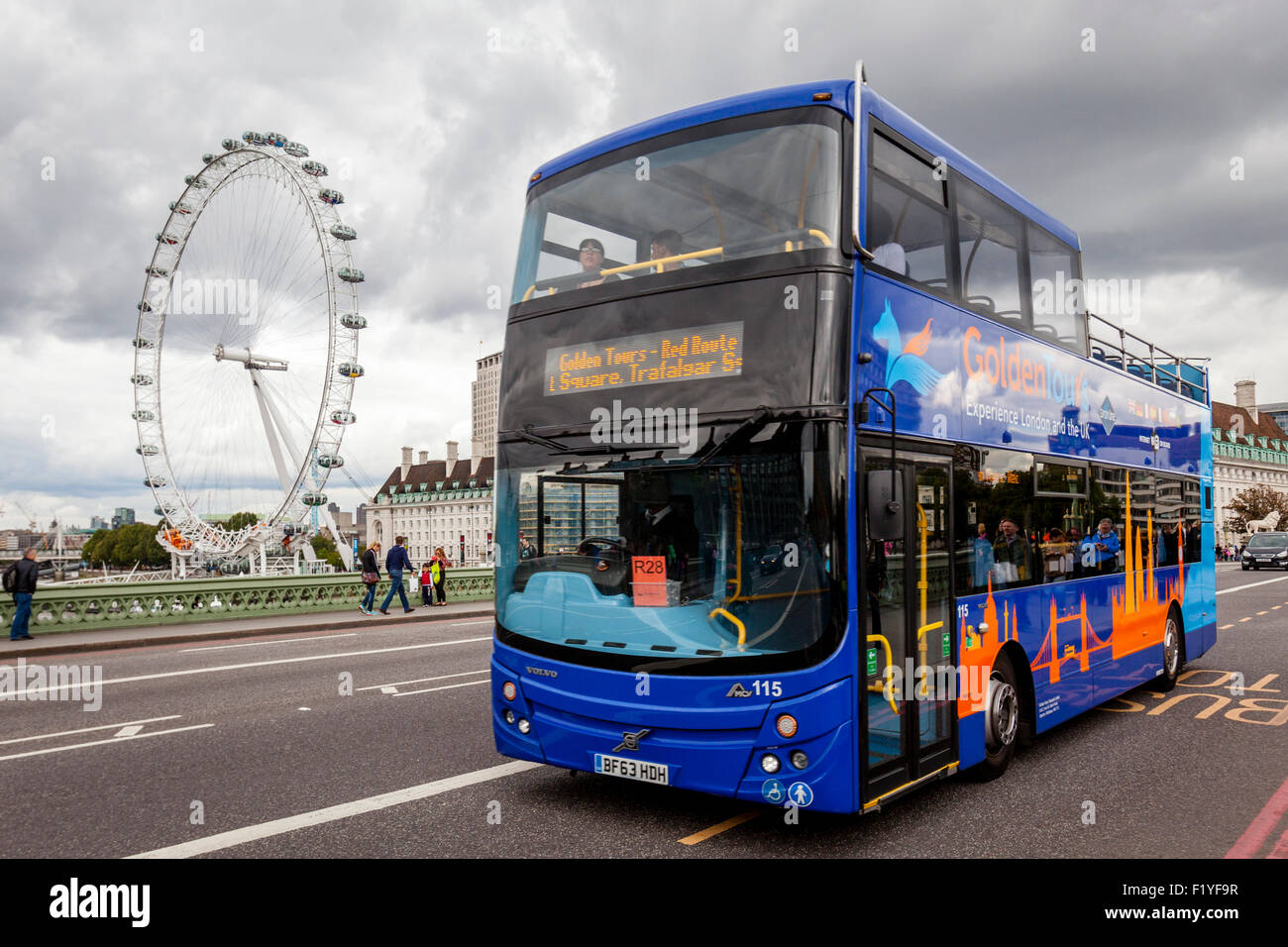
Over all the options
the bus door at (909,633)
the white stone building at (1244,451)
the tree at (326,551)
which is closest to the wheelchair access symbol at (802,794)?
the bus door at (909,633)

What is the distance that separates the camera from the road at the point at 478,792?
5.21m

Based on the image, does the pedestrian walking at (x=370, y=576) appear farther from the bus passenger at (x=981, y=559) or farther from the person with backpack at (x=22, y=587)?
the bus passenger at (x=981, y=559)

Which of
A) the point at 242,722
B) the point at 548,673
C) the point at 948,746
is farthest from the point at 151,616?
the point at 948,746

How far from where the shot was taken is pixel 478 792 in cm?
619

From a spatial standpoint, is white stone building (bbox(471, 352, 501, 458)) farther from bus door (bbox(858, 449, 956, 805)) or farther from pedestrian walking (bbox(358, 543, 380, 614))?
bus door (bbox(858, 449, 956, 805))

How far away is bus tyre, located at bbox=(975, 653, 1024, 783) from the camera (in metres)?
6.52

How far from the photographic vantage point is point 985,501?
21.5ft

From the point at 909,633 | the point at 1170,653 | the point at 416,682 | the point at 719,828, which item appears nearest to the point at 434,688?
the point at 416,682

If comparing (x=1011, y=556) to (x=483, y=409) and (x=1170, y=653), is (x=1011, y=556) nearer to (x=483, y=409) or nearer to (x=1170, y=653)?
(x=1170, y=653)

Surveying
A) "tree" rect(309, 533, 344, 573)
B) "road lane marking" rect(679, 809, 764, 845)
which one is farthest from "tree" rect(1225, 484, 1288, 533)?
"tree" rect(309, 533, 344, 573)

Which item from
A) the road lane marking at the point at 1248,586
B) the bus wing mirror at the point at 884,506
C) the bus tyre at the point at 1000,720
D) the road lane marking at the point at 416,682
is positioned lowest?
the road lane marking at the point at 1248,586

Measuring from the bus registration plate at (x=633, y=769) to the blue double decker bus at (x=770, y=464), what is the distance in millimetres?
16
